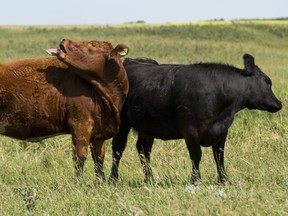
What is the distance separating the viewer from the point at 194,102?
6230 mm

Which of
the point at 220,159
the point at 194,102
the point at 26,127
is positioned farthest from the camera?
the point at 220,159

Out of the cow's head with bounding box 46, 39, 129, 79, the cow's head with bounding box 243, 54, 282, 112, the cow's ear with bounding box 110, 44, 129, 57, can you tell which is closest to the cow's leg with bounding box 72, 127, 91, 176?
the cow's head with bounding box 46, 39, 129, 79

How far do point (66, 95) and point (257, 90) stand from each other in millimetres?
2244

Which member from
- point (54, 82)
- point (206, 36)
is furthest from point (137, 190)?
point (206, 36)

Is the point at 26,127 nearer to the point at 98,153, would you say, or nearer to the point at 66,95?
the point at 66,95

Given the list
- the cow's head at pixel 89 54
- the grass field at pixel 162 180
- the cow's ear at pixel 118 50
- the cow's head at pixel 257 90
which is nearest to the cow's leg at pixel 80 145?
the grass field at pixel 162 180

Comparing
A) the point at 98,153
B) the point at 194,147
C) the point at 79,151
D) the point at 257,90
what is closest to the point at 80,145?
the point at 79,151

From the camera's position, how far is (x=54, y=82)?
19.7 feet

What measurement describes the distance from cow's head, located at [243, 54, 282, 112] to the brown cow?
60.6 inches

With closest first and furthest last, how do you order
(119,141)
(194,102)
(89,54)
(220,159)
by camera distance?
(89,54) < (194,102) < (220,159) < (119,141)

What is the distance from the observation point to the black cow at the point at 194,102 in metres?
6.24

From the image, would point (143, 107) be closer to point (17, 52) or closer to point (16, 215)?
point (16, 215)

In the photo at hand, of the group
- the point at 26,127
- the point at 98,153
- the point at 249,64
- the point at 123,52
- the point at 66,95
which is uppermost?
the point at 123,52

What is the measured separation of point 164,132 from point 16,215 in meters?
2.36
